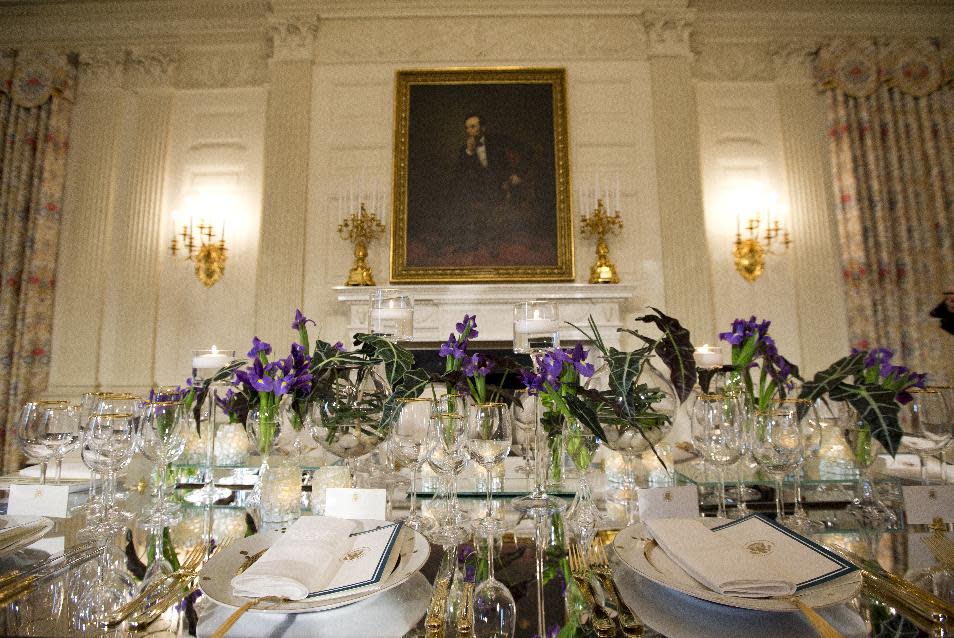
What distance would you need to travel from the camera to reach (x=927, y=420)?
3.60ft

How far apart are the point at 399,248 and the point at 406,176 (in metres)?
0.61

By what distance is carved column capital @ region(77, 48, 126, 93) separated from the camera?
15.0ft

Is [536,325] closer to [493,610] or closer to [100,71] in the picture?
[493,610]

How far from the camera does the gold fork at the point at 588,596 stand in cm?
63

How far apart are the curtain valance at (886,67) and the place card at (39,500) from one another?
18.3 ft

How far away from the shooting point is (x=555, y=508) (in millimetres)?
1134

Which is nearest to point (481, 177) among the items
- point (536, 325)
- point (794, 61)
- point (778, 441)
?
point (794, 61)

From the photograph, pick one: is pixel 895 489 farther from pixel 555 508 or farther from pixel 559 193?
pixel 559 193

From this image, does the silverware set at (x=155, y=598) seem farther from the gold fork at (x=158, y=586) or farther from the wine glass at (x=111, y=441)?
the wine glass at (x=111, y=441)

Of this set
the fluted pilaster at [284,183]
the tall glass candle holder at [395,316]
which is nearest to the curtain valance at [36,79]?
the fluted pilaster at [284,183]

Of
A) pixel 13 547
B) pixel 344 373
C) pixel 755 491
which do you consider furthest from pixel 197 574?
pixel 755 491

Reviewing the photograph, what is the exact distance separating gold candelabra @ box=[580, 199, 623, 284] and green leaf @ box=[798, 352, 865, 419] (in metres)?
2.79

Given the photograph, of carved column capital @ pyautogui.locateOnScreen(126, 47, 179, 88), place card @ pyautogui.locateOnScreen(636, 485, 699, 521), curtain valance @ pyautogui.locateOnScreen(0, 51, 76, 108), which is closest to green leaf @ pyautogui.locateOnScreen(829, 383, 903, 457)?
place card @ pyautogui.locateOnScreen(636, 485, 699, 521)

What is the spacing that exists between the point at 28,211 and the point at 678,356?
5518 mm
